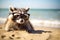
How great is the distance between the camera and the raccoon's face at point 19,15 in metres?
1.64

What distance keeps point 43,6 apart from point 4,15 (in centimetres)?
45

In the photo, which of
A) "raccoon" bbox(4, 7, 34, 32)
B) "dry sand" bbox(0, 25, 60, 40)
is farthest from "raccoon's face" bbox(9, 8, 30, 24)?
"dry sand" bbox(0, 25, 60, 40)

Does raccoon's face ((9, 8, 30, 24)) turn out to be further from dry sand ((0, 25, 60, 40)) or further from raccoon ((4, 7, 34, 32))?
dry sand ((0, 25, 60, 40))

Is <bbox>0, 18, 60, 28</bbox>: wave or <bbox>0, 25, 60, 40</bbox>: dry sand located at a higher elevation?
<bbox>0, 18, 60, 28</bbox>: wave

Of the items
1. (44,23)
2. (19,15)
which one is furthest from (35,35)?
(19,15)

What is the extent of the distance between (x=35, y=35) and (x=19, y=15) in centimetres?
28

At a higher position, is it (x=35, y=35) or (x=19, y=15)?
(x=19, y=15)

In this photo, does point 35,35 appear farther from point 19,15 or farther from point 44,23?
point 19,15

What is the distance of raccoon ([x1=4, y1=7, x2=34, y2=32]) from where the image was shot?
1644 mm

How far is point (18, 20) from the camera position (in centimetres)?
164

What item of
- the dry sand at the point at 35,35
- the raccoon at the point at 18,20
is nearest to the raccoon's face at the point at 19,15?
the raccoon at the point at 18,20

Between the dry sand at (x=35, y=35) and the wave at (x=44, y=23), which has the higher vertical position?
the wave at (x=44, y=23)

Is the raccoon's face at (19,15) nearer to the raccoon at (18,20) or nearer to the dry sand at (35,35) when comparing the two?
the raccoon at (18,20)

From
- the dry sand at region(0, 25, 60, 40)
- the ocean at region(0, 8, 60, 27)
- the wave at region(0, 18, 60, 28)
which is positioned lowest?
the dry sand at region(0, 25, 60, 40)
